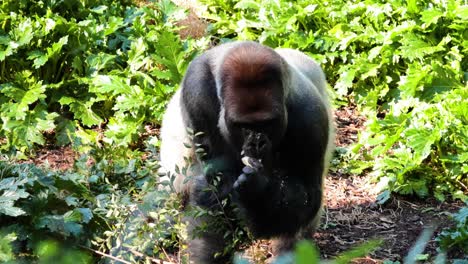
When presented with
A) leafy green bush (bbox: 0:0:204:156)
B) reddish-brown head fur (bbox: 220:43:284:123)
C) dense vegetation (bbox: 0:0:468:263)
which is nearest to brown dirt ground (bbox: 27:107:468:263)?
dense vegetation (bbox: 0:0:468:263)

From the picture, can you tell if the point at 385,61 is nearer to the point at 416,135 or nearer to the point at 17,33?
the point at 416,135

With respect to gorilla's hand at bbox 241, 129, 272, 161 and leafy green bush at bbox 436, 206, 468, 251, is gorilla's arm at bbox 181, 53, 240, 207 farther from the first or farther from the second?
leafy green bush at bbox 436, 206, 468, 251

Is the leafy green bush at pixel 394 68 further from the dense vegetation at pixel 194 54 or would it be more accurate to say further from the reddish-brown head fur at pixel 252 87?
the reddish-brown head fur at pixel 252 87

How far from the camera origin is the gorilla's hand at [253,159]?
12.1ft

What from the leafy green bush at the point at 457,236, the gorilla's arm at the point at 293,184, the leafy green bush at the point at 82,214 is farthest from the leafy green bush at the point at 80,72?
the leafy green bush at the point at 457,236

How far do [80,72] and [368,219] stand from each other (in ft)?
10.4

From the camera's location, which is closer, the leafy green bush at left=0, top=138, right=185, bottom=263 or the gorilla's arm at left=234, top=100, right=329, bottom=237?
the leafy green bush at left=0, top=138, right=185, bottom=263

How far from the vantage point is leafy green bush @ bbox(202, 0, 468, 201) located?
5.76 m

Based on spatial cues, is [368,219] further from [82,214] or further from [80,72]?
[80,72]

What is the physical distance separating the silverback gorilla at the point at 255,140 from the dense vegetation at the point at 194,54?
113cm

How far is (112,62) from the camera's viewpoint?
279 inches

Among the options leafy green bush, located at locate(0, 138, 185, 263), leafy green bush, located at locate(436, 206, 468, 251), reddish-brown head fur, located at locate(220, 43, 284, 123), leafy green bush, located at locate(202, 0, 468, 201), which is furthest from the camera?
leafy green bush, located at locate(202, 0, 468, 201)

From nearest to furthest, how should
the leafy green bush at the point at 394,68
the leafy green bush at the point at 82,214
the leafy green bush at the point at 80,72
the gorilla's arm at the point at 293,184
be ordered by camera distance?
the leafy green bush at the point at 82,214
the gorilla's arm at the point at 293,184
the leafy green bush at the point at 394,68
the leafy green bush at the point at 80,72

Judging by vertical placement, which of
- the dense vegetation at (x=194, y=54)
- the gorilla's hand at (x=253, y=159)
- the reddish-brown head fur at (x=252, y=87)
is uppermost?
the reddish-brown head fur at (x=252, y=87)
